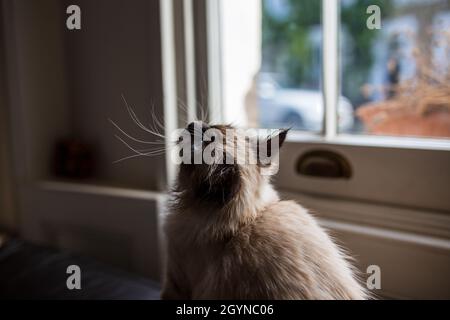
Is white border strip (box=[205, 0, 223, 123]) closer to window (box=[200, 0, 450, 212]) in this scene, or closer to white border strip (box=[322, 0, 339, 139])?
window (box=[200, 0, 450, 212])

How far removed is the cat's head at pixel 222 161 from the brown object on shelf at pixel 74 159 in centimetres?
73

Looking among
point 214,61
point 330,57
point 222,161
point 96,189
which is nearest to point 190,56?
point 214,61

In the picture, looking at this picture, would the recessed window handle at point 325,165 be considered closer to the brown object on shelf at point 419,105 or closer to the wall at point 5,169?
the brown object on shelf at point 419,105

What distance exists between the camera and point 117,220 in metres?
1.17

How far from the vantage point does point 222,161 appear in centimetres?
59

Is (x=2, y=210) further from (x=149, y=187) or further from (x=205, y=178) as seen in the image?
(x=205, y=178)

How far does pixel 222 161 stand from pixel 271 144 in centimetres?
9

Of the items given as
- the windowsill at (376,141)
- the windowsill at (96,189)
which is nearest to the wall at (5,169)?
the windowsill at (96,189)

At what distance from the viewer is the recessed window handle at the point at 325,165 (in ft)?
3.18

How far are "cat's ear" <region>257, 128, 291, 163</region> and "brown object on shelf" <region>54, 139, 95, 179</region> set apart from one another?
2.59ft

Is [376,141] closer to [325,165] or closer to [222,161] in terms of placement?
[325,165]

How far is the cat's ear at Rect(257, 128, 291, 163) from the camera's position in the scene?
2.09 feet
